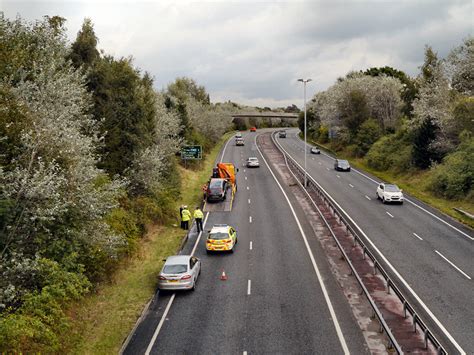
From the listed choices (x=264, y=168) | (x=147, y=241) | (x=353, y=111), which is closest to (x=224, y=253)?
(x=147, y=241)

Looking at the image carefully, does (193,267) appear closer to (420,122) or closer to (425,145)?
(425,145)

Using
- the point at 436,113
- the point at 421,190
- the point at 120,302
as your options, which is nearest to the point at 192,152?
the point at 421,190

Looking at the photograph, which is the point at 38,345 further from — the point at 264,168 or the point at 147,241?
the point at 264,168

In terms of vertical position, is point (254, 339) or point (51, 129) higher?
point (51, 129)

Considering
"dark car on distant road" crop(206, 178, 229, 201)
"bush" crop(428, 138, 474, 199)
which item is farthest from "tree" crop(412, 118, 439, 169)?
"dark car on distant road" crop(206, 178, 229, 201)

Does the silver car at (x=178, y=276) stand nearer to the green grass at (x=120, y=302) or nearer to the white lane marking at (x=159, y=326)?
the white lane marking at (x=159, y=326)

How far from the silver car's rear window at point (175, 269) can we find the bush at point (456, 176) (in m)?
26.6

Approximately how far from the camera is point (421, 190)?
141ft

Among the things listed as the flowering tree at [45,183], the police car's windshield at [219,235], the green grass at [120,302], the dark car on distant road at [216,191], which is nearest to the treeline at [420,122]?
the dark car on distant road at [216,191]

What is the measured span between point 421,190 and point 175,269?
3094 cm

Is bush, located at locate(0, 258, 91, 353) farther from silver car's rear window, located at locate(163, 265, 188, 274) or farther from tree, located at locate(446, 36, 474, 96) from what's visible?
tree, located at locate(446, 36, 474, 96)

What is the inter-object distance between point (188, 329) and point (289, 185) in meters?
30.9

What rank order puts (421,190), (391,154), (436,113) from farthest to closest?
(391,154)
(436,113)
(421,190)

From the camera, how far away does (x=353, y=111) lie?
70.1 meters
